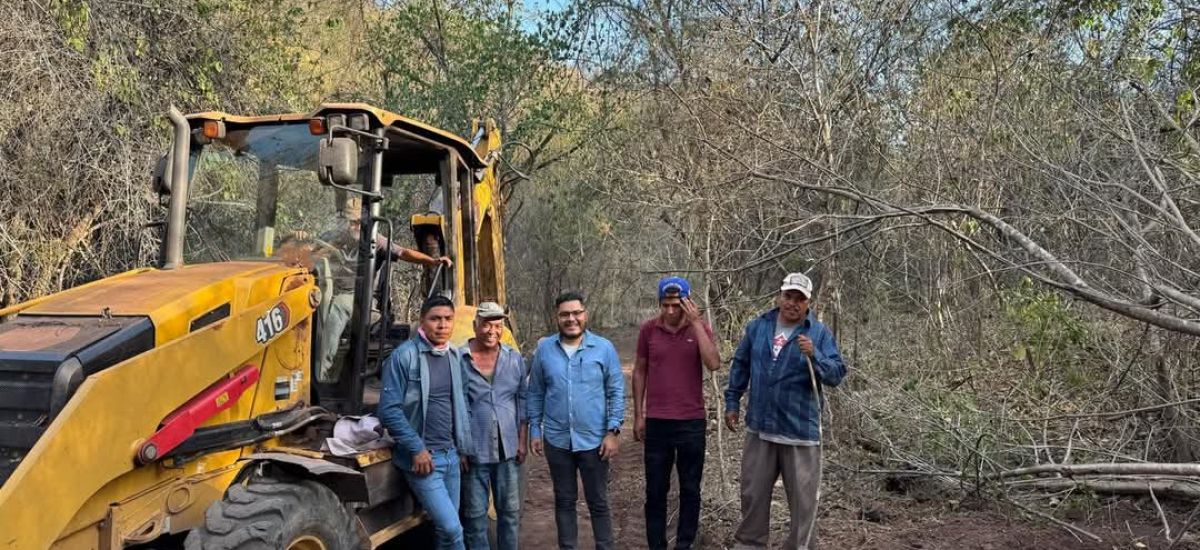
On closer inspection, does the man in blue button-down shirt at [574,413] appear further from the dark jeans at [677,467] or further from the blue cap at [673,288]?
the blue cap at [673,288]

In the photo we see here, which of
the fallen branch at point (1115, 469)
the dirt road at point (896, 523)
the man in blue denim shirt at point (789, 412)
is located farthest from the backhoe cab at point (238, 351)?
the fallen branch at point (1115, 469)

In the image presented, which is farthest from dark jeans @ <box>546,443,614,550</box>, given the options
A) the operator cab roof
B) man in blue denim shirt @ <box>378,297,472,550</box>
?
the operator cab roof

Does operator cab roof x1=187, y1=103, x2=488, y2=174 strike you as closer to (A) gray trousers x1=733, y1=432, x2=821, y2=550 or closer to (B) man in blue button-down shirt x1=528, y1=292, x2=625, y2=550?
(B) man in blue button-down shirt x1=528, y1=292, x2=625, y2=550

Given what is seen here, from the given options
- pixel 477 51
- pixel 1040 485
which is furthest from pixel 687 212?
pixel 477 51

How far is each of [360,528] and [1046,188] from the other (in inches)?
209

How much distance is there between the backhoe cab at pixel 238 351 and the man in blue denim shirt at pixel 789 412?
5.81ft

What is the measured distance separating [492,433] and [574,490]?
56cm

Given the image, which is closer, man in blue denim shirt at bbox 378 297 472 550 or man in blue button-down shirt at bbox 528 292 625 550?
man in blue denim shirt at bbox 378 297 472 550

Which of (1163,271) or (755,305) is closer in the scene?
(1163,271)

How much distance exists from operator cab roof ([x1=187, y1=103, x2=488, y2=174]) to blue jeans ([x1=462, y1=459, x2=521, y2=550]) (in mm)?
1892

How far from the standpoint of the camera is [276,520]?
3.63 meters

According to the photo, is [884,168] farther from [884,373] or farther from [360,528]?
[360,528]

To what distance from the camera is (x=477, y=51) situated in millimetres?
13672

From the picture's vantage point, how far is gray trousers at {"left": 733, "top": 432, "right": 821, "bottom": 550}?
187 inches
